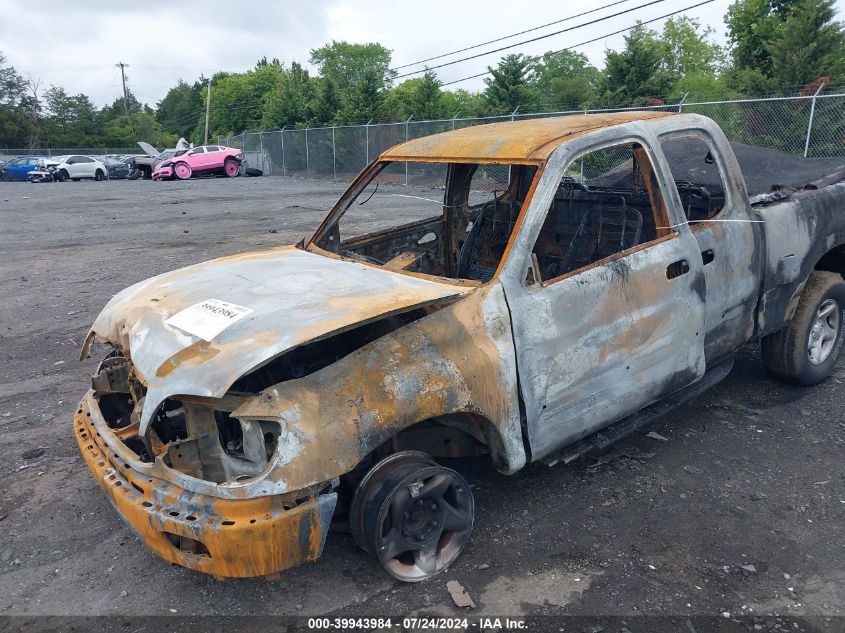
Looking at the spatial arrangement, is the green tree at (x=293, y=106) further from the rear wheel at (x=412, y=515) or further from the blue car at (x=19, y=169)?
the rear wheel at (x=412, y=515)

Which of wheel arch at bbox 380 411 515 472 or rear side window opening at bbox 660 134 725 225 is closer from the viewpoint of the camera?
wheel arch at bbox 380 411 515 472

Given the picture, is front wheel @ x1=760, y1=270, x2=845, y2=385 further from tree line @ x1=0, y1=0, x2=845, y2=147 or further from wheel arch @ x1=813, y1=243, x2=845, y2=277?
tree line @ x1=0, y1=0, x2=845, y2=147

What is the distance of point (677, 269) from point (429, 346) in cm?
155

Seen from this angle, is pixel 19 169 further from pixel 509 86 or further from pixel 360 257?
pixel 360 257

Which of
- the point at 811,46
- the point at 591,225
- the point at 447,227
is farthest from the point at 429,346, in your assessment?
the point at 811,46

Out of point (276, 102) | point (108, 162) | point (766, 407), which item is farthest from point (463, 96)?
point (766, 407)

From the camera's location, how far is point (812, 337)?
15.3 ft

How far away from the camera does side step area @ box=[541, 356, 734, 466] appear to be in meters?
3.31

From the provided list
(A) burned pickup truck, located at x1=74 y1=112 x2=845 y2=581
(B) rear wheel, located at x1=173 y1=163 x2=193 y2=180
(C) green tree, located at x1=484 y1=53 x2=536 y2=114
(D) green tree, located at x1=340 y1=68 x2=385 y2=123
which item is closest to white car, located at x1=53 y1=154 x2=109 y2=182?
(B) rear wheel, located at x1=173 y1=163 x2=193 y2=180

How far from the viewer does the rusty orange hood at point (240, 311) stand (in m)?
2.55

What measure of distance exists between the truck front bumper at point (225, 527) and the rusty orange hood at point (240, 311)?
329mm

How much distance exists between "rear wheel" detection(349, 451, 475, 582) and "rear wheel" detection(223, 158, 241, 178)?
109 ft

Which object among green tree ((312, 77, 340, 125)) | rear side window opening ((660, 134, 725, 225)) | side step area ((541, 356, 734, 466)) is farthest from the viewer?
green tree ((312, 77, 340, 125))

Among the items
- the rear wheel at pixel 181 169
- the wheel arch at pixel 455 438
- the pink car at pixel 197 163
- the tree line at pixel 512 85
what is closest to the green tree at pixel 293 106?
the tree line at pixel 512 85
